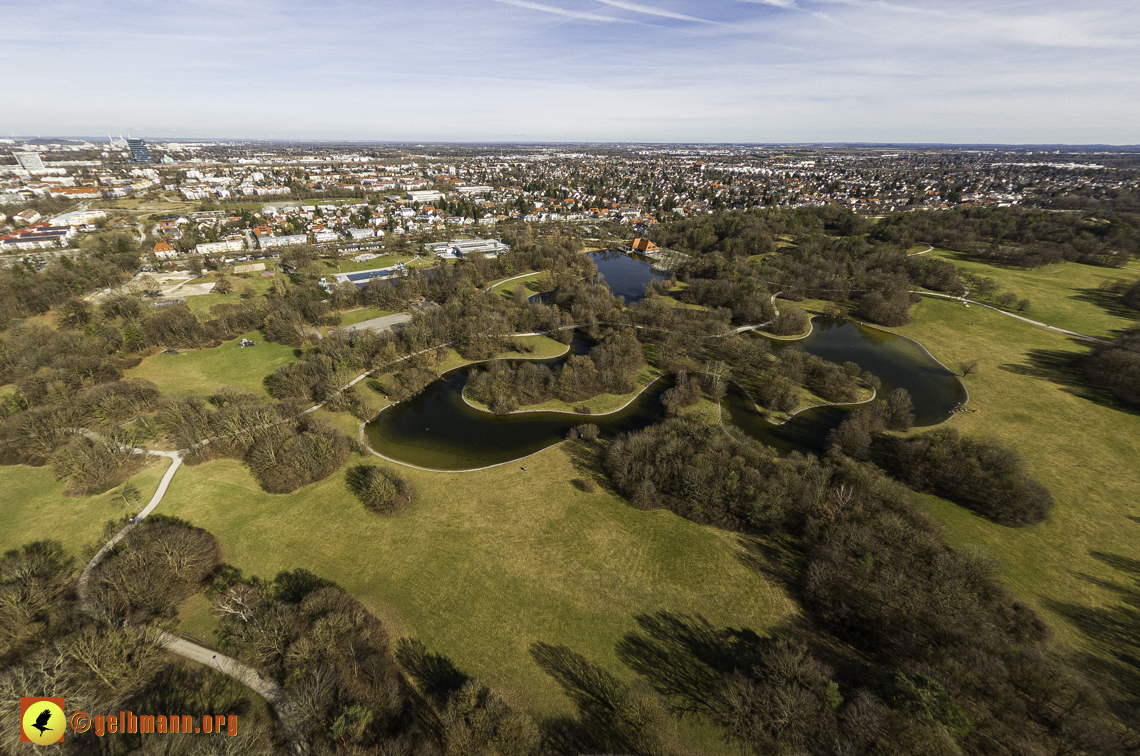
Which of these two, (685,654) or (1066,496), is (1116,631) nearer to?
(1066,496)

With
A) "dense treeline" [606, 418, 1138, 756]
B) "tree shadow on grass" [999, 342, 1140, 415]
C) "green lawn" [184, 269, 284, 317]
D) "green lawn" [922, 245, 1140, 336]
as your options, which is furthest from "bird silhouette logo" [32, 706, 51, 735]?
"green lawn" [922, 245, 1140, 336]

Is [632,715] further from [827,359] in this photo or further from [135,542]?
[827,359]

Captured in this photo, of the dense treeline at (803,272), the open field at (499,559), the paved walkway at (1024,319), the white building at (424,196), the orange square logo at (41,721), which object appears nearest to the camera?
the orange square logo at (41,721)

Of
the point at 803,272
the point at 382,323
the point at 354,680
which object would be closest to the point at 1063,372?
the point at 803,272

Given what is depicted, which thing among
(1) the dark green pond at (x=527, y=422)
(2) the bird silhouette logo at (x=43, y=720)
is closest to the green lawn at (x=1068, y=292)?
(1) the dark green pond at (x=527, y=422)

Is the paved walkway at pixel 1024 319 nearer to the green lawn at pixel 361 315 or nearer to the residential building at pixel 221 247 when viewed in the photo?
the green lawn at pixel 361 315
